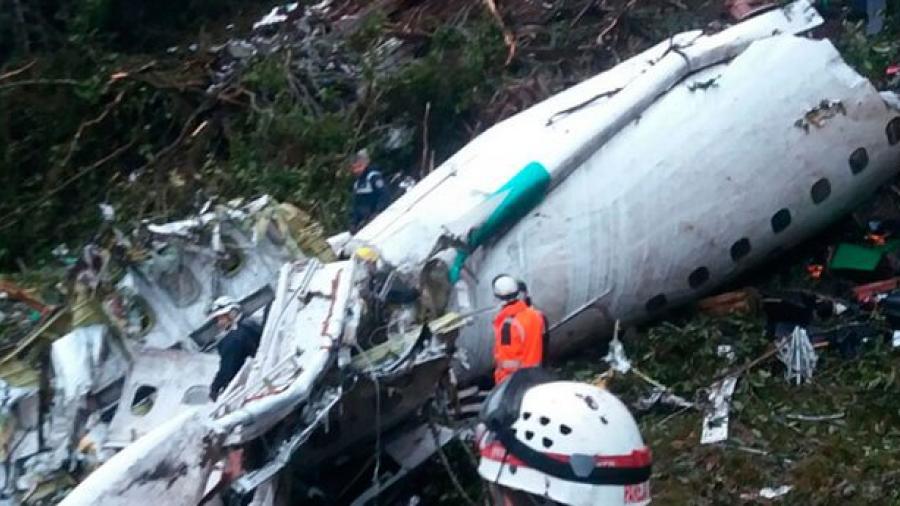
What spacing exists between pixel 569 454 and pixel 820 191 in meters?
6.69

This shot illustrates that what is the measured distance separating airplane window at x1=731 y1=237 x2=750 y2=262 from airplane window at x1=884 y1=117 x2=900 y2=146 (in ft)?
4.14

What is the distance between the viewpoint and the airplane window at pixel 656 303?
9.46 metres

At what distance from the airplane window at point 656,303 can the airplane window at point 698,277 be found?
197 millimetres

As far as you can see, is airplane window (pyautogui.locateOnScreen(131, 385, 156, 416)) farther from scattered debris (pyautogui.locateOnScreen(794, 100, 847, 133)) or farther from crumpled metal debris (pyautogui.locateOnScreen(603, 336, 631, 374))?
scattered debris (pyautogui.locateOnScreen(794, 100, 847, 133))

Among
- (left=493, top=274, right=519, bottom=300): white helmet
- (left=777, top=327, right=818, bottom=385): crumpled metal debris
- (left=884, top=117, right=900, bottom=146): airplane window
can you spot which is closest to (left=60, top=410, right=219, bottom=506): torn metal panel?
(left=493, top=274, right=519, bottom=300): white helmet

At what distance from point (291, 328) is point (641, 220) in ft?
9.50

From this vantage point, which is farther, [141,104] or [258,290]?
[141,104]

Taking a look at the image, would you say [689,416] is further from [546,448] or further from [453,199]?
[546,448]

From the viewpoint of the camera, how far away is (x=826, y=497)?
23.9 ft

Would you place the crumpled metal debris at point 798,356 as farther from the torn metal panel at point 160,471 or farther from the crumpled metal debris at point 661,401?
the torn metal panel at point 160,471

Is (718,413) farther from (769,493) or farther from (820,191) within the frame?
(820,191)

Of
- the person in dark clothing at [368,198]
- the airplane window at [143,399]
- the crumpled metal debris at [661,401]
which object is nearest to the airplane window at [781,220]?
the crumpled metal debris at [661,401]

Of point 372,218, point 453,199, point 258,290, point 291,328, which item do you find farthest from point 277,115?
point 291,328

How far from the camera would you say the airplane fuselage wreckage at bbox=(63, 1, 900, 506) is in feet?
27.6
